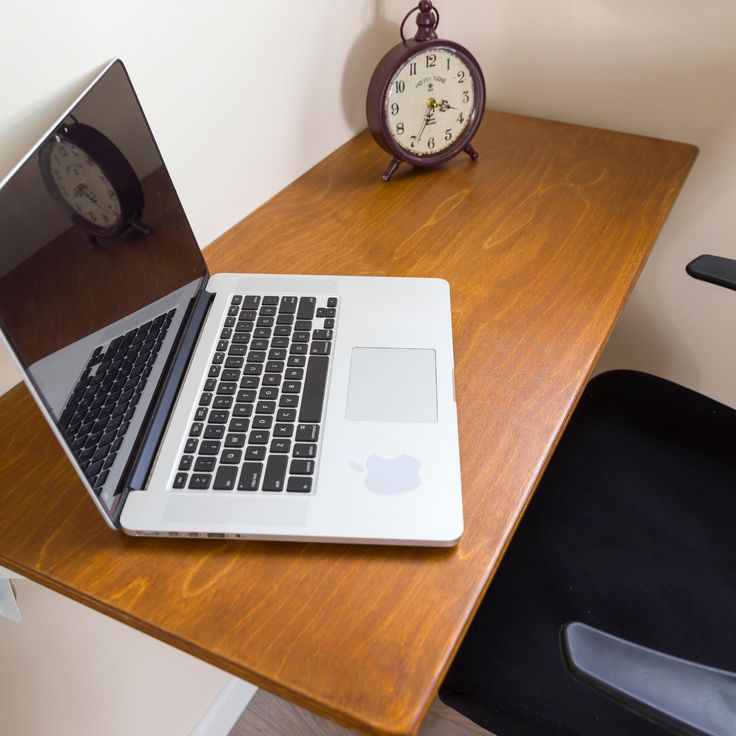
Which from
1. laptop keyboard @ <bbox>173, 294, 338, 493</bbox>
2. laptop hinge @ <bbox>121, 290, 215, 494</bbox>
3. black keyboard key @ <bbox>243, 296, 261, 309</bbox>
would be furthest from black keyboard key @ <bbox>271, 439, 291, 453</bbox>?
black keyboard key @ <bbox>243, 296, 261, 309</bbox>

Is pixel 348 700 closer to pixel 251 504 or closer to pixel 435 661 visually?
pixel 435 661

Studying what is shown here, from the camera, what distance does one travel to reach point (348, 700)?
53 centimetres

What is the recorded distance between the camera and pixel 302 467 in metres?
0.67

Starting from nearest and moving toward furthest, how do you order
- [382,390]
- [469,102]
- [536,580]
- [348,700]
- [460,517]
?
[348,700] → [460,517] → [382,390] → [536,580] → [469,102]

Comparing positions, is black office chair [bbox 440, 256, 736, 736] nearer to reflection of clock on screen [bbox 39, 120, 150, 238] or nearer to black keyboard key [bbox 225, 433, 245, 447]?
black keyboard key [bbox 225, 433, 245, 447]

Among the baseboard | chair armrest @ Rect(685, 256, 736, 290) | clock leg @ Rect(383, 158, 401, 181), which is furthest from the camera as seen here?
the baseboard

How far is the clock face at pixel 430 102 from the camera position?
109cm

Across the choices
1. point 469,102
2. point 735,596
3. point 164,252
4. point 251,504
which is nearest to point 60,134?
point 164,252

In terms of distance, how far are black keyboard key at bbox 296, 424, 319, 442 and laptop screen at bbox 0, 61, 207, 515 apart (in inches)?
6.0

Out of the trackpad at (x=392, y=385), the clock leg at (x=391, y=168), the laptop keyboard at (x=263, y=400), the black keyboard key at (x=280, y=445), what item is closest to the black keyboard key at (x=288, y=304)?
the laptop keyboard at (x=263, y=400)

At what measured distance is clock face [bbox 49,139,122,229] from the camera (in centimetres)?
63

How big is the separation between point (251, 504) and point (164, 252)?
1.04ft

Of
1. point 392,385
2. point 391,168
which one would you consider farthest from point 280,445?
point 391,168

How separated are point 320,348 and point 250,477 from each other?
195mm
